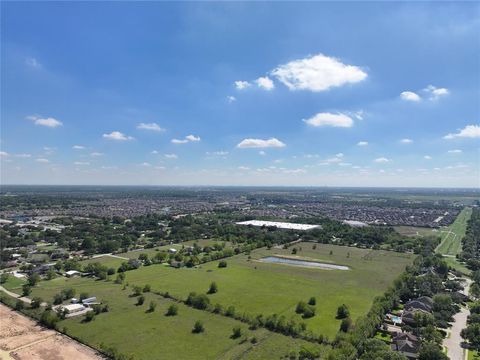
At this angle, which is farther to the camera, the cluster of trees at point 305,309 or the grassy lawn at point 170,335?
the cluster of trees at point 305,309

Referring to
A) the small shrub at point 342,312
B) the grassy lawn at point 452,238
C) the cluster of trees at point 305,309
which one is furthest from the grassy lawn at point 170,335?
the grassy lawn at point 452,238

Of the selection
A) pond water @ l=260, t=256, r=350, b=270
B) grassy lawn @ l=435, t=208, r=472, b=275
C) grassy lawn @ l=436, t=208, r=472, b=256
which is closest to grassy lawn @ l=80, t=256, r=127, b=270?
pond water @ l=260, t=256, r=350, b=270

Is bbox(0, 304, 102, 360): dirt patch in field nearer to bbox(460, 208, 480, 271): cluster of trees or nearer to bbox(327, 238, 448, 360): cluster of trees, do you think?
bbox(327, 238, 448, 360): cluster of trees

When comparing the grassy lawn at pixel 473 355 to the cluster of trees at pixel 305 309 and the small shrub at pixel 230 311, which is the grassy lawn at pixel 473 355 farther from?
the small shrub at pixel 230 311

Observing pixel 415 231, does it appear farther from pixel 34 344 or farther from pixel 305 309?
pixel 34 344

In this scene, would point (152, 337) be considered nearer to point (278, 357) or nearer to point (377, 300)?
point (278, 357)
